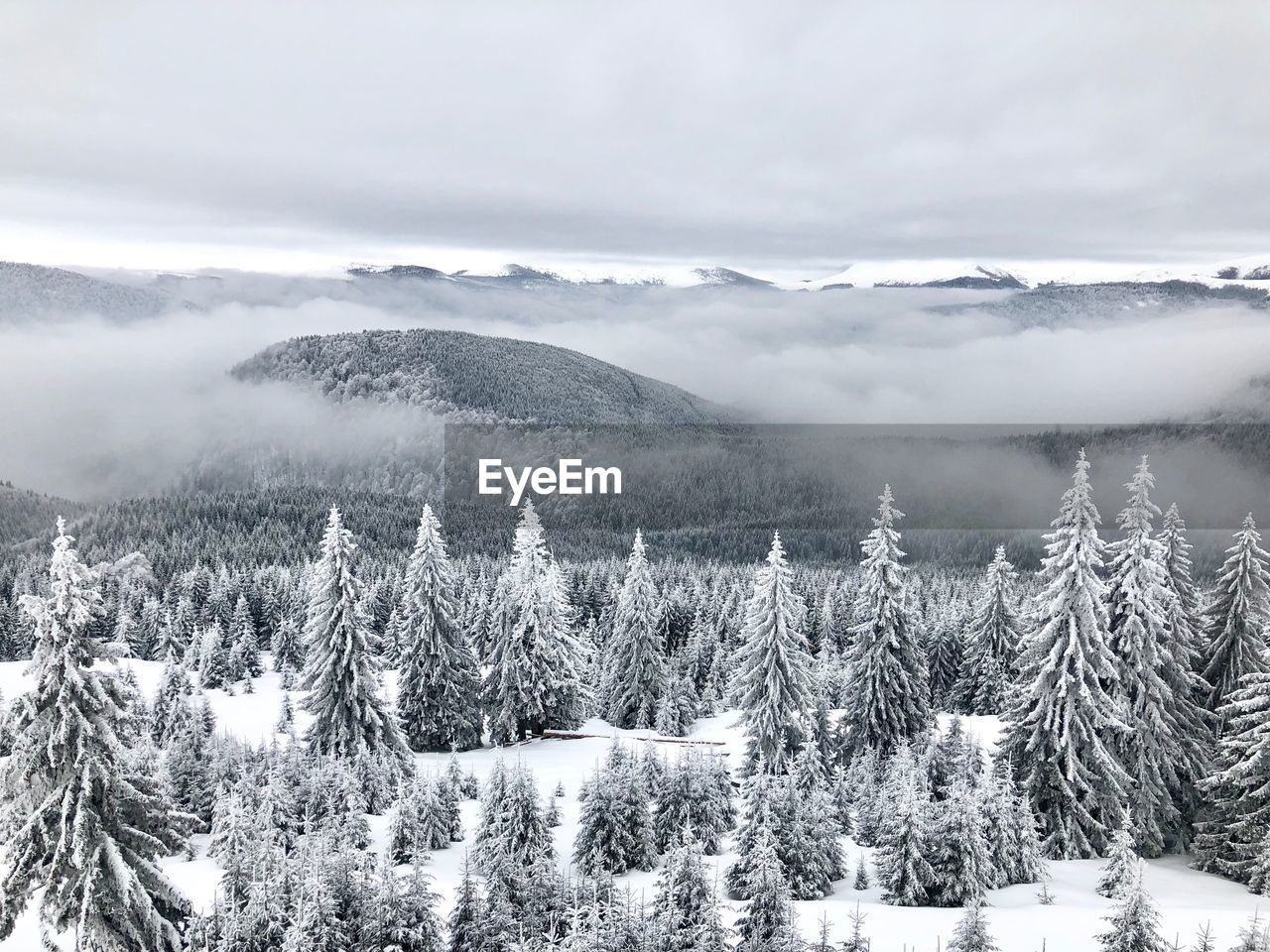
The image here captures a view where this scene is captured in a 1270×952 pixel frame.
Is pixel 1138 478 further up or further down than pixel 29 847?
further up

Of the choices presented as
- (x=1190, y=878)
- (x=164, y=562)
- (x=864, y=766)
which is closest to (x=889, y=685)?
(x=864, y=766)

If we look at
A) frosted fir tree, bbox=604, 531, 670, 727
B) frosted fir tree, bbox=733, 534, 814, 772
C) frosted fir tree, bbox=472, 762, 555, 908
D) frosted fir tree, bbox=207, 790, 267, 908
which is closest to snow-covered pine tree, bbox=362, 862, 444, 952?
frosted fir tree, bbox=207, 790, 267, 908

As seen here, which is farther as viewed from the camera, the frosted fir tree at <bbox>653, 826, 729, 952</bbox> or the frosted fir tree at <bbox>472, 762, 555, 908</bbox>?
the frosted fir tree at <bbox>472, 762, 555, 908</bbox>

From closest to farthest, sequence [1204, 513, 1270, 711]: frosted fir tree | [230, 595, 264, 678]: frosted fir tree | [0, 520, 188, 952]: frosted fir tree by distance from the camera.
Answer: [0, 520, 188, 952]: frosted fir tree → [1204, 513, 1270, 711]: frosted fir tree → [230, 595, 264, 678]: frosted fir tree

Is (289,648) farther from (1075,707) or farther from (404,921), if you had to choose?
(1075,707)

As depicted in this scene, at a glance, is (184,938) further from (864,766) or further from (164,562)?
(164,562)

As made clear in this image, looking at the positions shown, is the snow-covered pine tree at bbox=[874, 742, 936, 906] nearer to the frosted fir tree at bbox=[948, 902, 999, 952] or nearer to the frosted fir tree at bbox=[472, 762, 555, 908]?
the frosted fir tree at bbox=[948, 902, 999, 952]
